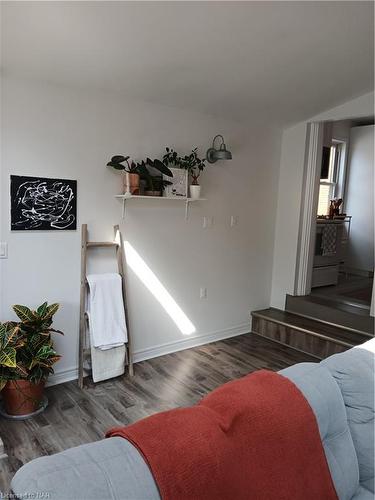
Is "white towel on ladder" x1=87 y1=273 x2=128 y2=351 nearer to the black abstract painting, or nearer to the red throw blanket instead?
the black abstract painting

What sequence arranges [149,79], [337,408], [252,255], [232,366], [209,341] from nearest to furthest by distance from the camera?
[337,408] → [149,79] → [232,366] → [209,341] → [252,255]

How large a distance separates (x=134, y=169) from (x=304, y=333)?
2.38 meters

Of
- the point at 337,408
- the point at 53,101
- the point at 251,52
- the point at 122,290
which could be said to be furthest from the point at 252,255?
the point at 337,408

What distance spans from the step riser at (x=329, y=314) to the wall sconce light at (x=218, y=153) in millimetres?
1862

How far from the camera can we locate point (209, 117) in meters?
3.76

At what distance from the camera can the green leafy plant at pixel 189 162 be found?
3441 mm

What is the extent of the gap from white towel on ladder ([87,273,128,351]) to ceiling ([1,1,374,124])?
153cm

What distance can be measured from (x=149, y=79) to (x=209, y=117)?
958 millimetres

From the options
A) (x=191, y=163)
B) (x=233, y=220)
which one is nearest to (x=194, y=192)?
A: (x=191, y=163)

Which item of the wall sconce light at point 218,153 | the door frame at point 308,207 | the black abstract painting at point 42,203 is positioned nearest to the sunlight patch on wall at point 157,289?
the black abstract painting at point 42,203

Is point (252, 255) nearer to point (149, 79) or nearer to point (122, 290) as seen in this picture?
point (122, 290)

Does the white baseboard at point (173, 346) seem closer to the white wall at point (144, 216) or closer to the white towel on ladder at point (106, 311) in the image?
the white wall at point (144, 216)

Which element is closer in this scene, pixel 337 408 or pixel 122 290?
pixel 337 408

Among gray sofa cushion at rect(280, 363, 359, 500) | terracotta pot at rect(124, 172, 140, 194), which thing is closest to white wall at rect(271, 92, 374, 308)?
terracotta pot at rect(124, 172, 140, 194)
